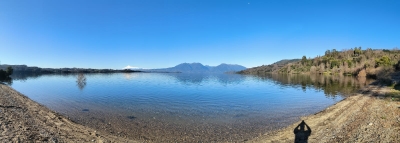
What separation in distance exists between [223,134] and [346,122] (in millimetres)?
9821

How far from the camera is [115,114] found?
2438 centimetres

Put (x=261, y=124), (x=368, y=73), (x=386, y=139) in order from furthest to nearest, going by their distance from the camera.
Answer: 1. (x=368, y=73)
2. (x=261, y=124)
3. (x=386, y=139)

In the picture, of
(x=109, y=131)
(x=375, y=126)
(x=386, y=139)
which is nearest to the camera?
(x=386, y=139)

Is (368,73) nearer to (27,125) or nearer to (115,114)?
(115,114)

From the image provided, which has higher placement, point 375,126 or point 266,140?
point 375,126

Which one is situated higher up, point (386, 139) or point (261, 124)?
point (386, 139)

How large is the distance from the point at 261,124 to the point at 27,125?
1951 centimetres

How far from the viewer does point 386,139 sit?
10.9m

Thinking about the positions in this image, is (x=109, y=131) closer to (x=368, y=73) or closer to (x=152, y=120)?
(x=152, y=120)

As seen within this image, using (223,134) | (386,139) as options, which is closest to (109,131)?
(223,134)

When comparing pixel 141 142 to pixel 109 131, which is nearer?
pixel 141 142

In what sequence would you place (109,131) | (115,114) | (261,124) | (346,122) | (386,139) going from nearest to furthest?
1. (386,139)
2. (346,122)
3. (109,131)
4. (261,124)
5. (115,114)

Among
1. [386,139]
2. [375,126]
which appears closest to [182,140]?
[386,139]

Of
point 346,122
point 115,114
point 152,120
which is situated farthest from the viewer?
point 115,114
